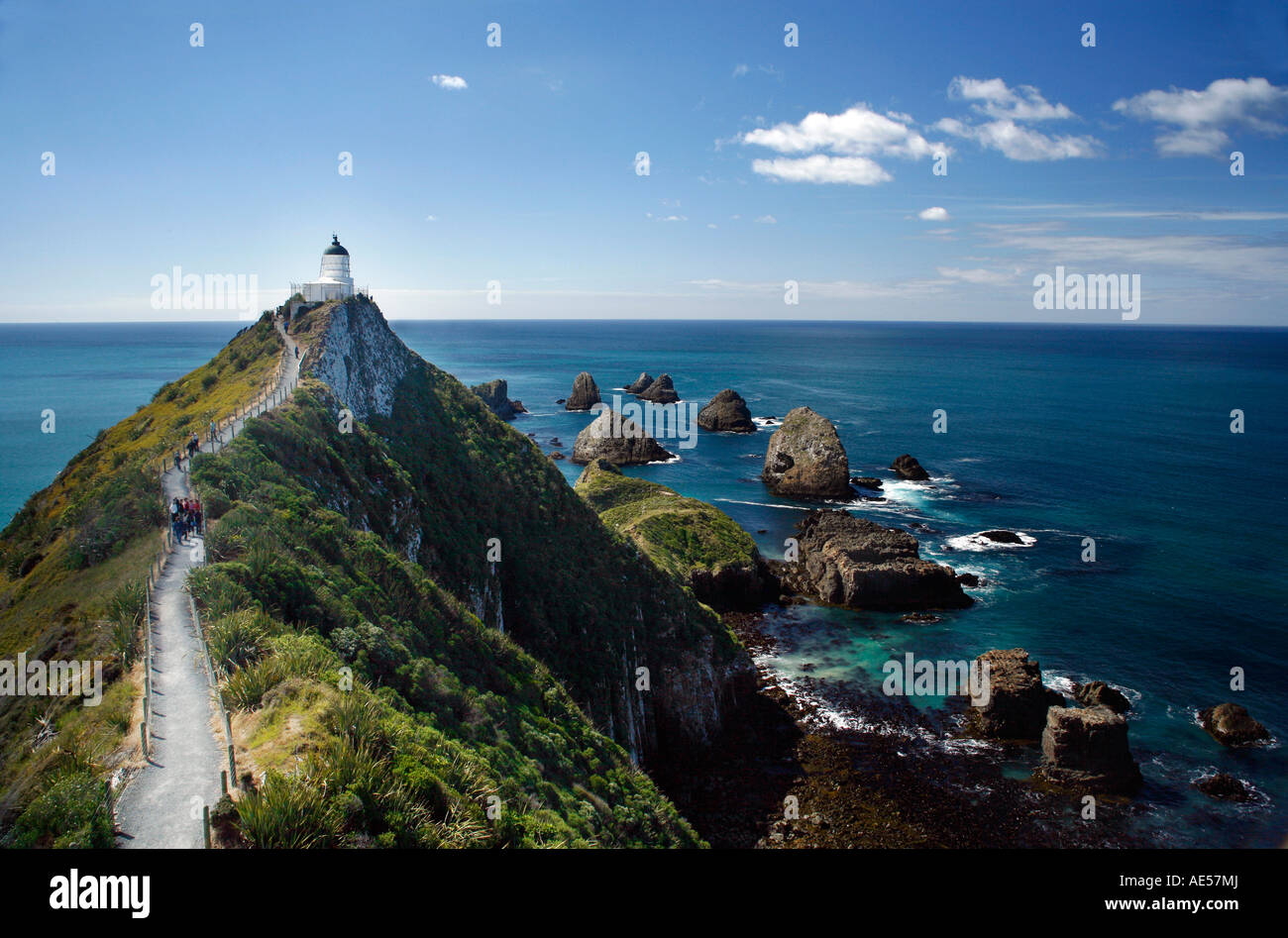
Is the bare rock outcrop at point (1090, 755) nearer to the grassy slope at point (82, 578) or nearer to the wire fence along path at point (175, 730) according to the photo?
the wire fence along path at point (175, 730)

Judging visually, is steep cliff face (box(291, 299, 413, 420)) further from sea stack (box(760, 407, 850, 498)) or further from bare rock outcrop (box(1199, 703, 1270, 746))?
sea stack (box(760, 407, 850, 498))

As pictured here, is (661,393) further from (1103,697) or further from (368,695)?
(368,695)

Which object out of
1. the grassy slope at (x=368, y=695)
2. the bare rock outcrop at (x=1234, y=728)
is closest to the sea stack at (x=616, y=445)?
the bare rock outcrop at (x=1234, y=728)

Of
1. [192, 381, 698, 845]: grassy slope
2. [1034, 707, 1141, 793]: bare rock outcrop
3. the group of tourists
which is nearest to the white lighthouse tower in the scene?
[192, 381, 698, 845]: grassy slope

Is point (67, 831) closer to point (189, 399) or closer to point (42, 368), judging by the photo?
point (189, 399)
